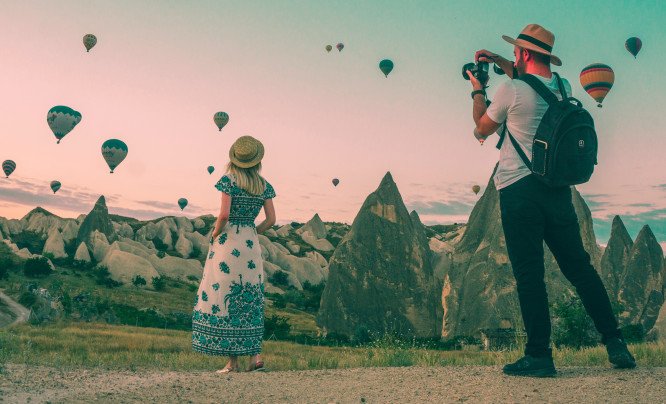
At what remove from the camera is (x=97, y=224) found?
76000mm

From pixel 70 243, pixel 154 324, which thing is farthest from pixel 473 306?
pixel 70 243

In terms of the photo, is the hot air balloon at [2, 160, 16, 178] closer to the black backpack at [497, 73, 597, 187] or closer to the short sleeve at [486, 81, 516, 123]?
the short sleeve at [486, 81, 516, 123]

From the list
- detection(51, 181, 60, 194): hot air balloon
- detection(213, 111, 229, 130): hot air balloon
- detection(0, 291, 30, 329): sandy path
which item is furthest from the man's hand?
detection(51, 181, 60, 194): hot air balloon

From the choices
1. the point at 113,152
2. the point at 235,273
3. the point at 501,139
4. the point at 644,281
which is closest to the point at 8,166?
the point at 113,152

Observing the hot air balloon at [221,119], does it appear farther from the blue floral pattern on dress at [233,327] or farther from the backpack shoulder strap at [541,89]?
the backpack shoulder strap at [541,89]

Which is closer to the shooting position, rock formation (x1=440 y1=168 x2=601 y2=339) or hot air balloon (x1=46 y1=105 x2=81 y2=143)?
rock formation (x1=440 y1=168 x2=601 y2=339)

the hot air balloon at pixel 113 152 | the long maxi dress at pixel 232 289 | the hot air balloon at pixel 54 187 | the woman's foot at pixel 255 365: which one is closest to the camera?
the woman's foot at pixel 255 365

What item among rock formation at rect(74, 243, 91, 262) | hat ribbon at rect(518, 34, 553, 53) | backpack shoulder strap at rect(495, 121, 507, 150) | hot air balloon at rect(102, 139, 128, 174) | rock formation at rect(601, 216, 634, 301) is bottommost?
rock formation at rect(74, 243, 91, 262)

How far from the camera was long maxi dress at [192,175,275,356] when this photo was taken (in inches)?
252

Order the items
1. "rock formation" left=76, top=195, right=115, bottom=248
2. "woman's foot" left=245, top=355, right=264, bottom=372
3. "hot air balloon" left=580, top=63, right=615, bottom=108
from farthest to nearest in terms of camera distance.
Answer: "rock formation" left=76, top=195, right=115, bottom=248, "hot air balloon" left=580, top=63, right=615, bottom=108, "woman's foot" left=245, top=355, right=264, bottom=372

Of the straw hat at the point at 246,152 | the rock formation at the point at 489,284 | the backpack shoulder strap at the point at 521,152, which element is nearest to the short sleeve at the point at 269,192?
the straw hat at the point at 246,152

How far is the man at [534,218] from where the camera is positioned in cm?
439

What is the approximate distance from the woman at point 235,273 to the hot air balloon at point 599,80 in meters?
31.4

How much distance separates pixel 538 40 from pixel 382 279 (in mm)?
38055
